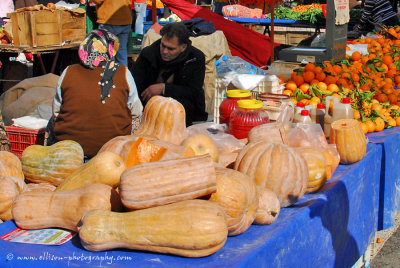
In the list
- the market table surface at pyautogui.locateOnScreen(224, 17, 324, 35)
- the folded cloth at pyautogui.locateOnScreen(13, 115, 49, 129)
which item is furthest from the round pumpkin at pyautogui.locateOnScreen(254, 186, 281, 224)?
the market table surface at pyautogui.locateOnScreen(224, 17, 324, 35)

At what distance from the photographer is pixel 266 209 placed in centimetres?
222

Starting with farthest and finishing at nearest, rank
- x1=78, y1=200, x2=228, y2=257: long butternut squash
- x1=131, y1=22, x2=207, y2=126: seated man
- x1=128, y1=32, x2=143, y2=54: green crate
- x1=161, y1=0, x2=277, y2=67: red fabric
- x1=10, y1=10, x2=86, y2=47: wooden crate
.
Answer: x1=128, y1=32, x2=143, y2=54: green crate
x1=161, y1=0, x2=277, y2=67: red fabric
x1=10, y1=10, x2=86, y2=47: wooden crate
x1=131, y1=22, x2=207, y2=126: seated man
x1=78, y1=200, x2=228, y2=257: long butternut squash

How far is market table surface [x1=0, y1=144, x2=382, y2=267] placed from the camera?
185cm

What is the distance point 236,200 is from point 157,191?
0.37 metres

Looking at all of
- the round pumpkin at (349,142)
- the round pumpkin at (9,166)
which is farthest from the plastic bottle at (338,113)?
the round pumpkin at (9,166)

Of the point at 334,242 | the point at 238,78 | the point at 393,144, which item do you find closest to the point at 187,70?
the point at 238,78

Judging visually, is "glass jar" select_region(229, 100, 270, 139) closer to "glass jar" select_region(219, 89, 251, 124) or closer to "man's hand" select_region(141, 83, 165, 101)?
"glass jar" select_region(219, 89, 251, 124)

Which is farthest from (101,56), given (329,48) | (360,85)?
(329,48)

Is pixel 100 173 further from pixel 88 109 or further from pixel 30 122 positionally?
pixel 30 122

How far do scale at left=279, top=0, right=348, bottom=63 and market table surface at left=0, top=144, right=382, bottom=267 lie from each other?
2.15 metres

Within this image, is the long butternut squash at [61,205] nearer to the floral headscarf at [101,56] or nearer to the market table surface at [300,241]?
the market table surface at [300,241]

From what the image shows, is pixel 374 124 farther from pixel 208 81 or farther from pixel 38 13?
pixel 38 13

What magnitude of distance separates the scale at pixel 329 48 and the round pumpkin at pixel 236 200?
12.6 feet

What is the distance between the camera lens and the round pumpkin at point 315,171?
2.68m
